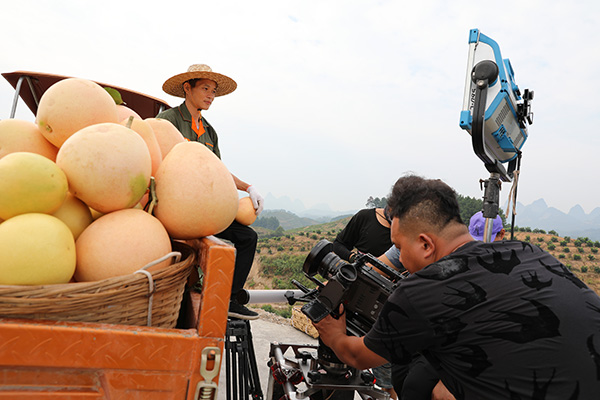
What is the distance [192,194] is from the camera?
1327mm

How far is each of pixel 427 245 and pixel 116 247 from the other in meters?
1.29

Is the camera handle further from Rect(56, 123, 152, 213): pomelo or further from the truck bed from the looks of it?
Rect(56, 123, 152, 213): pomelo

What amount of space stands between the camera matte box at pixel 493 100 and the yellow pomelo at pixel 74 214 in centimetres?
220

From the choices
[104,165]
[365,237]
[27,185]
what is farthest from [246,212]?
[27,185]

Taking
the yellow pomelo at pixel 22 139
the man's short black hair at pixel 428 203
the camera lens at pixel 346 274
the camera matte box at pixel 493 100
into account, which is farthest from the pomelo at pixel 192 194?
the camera matte box at pixel 493 100

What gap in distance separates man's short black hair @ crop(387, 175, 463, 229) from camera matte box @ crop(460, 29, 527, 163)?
2.93 ft

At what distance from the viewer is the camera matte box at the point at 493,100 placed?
103 inches

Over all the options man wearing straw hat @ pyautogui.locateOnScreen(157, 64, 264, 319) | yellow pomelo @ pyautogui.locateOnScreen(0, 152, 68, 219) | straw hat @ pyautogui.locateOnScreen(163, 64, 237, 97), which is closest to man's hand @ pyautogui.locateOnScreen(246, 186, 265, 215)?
man wearing straw hat @ pyautogui.locateOnScreen(157, 64, 264, 319)

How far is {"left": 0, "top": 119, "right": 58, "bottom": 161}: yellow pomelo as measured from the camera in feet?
4.47

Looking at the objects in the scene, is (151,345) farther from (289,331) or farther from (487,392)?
(289,331)

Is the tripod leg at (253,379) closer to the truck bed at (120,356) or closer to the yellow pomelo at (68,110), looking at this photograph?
the truck bed at (120,356)

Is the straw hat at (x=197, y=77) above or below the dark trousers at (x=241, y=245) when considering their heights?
above

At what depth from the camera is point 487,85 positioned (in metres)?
2.56

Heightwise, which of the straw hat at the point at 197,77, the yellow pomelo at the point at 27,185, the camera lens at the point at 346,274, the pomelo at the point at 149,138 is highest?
the straw hat at the point at 197,77
